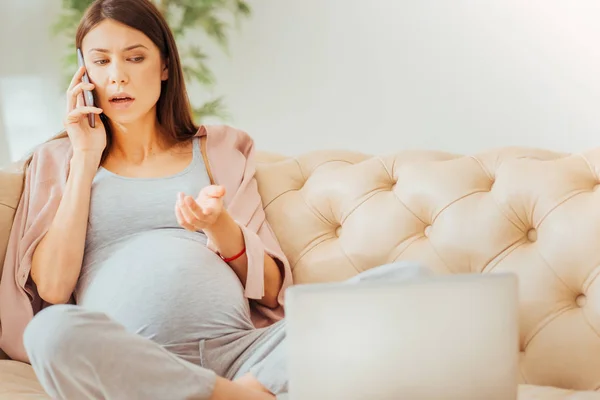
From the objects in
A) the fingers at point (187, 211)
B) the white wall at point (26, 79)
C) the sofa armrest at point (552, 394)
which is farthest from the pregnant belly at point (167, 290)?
the white wall at point (26, 79)

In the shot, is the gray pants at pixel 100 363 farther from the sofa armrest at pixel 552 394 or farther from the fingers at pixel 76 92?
the fingers at pixel 76 92

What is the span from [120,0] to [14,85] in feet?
4.62

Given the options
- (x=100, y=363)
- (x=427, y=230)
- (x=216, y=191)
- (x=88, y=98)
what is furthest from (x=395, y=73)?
Answer: (x=100, y=363)

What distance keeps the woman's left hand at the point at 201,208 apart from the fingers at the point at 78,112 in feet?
1.17

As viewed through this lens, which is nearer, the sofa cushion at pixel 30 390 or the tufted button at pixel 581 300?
the sofa cushion at pixel 30 390

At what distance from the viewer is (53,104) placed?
9.74ft

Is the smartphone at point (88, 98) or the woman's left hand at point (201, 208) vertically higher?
the smartphone at point (88, 98)

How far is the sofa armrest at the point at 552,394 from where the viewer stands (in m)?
1.30

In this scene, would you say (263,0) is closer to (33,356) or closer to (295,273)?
(295,273)

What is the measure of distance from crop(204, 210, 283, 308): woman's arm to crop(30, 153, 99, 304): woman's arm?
0.27m

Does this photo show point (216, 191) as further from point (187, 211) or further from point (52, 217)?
point (52, 217)

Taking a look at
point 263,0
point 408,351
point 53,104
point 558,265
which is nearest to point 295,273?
point 558,265

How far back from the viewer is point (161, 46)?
1770mm

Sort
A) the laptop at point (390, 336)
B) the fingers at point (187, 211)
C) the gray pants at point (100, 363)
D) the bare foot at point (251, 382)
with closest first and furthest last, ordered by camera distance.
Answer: the laptop at point (390, 336) → the gray pants at point (100, 363) → the bare foot at point (251, 382) → the fingers at point (187, 211)
